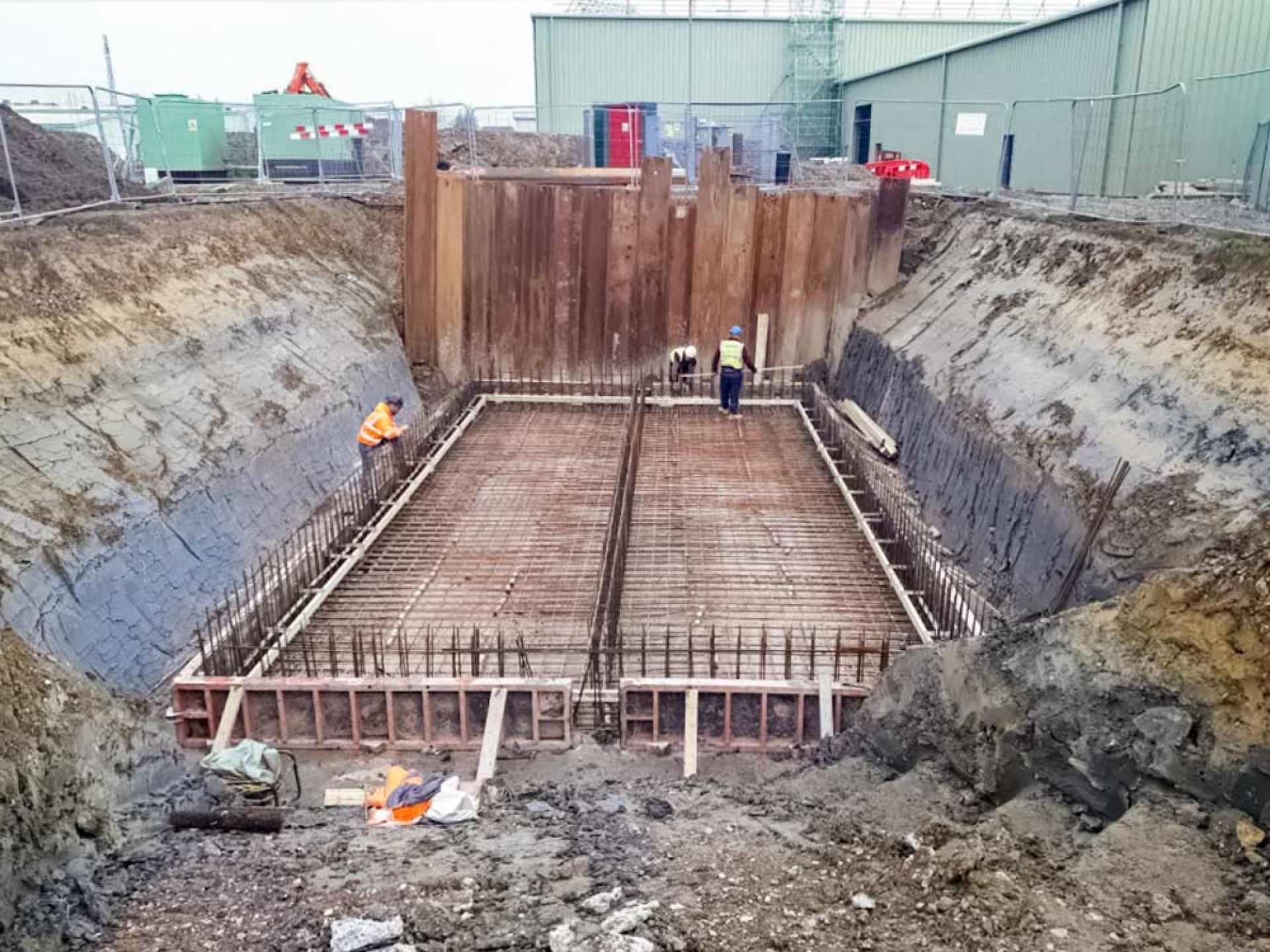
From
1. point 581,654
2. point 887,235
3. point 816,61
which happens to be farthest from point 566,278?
point 816,61

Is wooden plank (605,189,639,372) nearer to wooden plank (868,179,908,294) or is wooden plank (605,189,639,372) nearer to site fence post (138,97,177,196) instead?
wooden plank (868,179,908,294)

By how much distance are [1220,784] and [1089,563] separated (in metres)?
3.30

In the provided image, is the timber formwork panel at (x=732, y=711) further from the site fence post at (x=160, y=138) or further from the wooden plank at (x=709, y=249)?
the site fence post at (x=160, y=138)

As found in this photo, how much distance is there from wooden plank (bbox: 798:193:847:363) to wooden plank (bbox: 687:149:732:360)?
53.8 inches

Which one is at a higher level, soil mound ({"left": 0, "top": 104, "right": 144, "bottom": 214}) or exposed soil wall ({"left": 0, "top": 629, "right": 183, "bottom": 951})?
soil mound ({"left": 0, "top": 104, "right": 144, "bottom": 214})

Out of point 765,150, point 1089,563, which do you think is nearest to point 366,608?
point 1089,563

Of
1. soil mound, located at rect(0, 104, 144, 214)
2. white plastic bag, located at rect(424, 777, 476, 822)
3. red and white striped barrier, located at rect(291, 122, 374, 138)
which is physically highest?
red and white striped barrier, located at rect(291, 122, 374, 138)

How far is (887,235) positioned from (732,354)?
3807 millimetres

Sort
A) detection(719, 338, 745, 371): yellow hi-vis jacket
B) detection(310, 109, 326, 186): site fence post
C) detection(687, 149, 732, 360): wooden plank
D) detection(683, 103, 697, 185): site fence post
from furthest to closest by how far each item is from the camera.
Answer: detection(683, 103, 697, 185): site fence post
detection(310, 109, 326, 186): site fence post
detection(687, 149, 732, 360): wooden plank
detection(719, 338, 745, 371): yellow hi-vis jacket

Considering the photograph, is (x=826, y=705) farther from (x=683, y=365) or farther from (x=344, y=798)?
(x=683, y=365)

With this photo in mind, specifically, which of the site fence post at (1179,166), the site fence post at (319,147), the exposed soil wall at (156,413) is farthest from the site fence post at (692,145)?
the site fence post at (1179,166)

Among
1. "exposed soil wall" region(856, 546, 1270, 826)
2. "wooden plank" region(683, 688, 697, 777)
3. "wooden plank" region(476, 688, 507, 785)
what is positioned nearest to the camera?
"exposed soil wall" region(856, 546, 1270, 826)

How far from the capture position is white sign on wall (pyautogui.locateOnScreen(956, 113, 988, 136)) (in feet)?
59.6

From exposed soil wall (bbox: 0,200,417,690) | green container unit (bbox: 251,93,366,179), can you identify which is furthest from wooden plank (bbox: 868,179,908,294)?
green container unit (bbox: 251,93,366,179)
